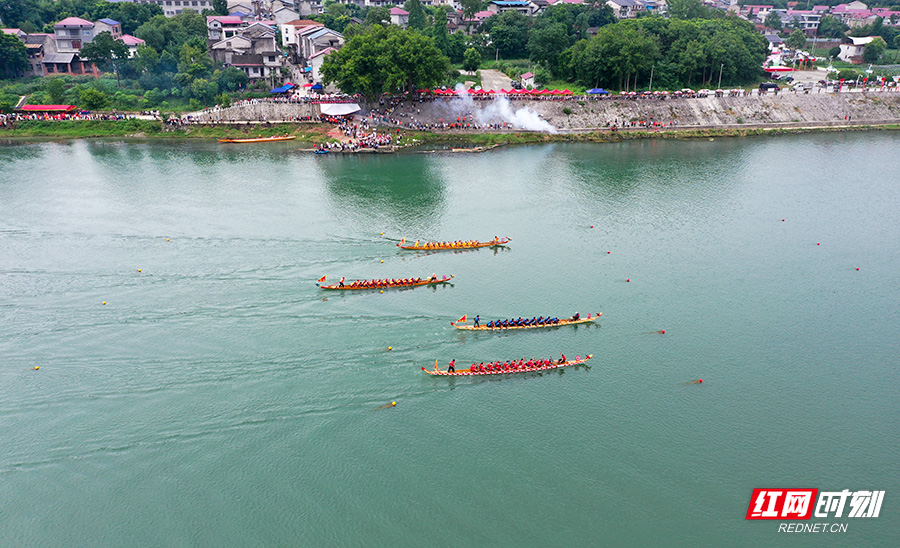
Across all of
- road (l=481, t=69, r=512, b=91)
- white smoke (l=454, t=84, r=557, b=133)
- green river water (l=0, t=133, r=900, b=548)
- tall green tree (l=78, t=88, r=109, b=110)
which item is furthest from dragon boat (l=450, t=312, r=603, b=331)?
tall green tree (l=78, t=88, r=109, b=110)

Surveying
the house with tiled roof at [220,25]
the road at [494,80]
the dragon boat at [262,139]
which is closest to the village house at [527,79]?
the road at [494,80]

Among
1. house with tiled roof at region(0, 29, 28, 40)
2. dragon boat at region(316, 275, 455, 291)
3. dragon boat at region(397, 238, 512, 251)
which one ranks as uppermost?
house with tiled roof at region(0, 29, 28, 40)

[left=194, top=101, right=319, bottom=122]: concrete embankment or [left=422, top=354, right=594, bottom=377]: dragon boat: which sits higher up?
[left=194, top=101, right=319, bottom=122]: concrete embankment

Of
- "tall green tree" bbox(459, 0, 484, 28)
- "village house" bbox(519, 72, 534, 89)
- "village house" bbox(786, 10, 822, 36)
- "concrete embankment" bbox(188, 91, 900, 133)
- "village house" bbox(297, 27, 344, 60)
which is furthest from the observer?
"village house" bbox(786, 10, 822, 36)

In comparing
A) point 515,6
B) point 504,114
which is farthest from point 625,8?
point 504,114

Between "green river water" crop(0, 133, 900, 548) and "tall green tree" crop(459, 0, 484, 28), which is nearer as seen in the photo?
"green river water" crop(0, 133, 900, 548)

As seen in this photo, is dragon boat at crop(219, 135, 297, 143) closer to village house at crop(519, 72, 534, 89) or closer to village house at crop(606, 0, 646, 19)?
village house at crop(519, 72, 534, 89)

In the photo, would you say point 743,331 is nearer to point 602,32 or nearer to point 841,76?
point 602,32
